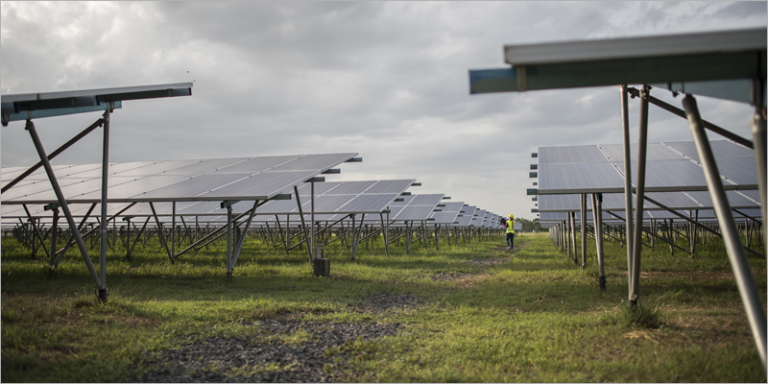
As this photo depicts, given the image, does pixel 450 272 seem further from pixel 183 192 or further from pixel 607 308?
pixel 183 192

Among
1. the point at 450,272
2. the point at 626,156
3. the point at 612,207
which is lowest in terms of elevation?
the point at 450,272

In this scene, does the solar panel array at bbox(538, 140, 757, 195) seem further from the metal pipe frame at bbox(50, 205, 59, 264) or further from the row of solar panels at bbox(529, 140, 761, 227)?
the metal pipe frame at bbox(50, 205, 59, 264)

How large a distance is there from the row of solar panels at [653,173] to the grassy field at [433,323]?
174 centimetres

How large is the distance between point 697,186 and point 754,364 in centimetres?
423

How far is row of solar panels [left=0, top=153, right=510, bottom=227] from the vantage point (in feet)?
Answer: 35.7

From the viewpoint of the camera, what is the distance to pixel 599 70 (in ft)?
10.8

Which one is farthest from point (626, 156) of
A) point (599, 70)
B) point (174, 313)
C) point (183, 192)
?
point (183, 192)

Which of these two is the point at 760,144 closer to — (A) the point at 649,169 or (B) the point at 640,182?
(B) the point at 640,182

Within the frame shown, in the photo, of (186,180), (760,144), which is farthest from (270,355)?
(186,180)

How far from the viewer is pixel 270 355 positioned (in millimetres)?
4969

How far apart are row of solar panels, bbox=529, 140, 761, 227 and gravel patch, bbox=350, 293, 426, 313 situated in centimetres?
286

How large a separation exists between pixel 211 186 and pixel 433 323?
7076mm

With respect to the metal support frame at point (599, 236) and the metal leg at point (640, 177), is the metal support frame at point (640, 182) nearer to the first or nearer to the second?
the metal leg at point (640, 177)

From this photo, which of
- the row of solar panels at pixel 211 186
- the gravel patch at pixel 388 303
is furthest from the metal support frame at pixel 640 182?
the row of solar panels at pixel 211 186
